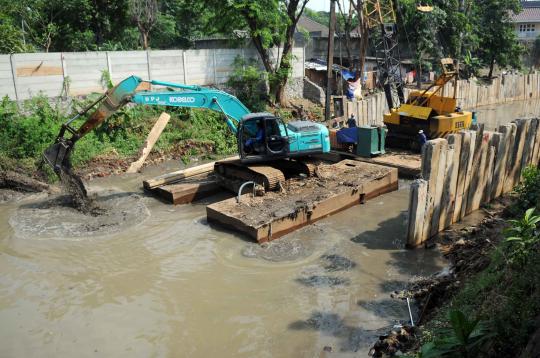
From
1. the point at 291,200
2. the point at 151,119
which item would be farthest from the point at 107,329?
the point at 151,119

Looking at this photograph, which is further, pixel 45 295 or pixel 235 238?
pixel 235 238

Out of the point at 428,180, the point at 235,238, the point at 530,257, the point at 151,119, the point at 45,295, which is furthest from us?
the point at 151,119

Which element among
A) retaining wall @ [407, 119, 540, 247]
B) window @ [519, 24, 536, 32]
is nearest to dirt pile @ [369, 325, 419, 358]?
retaining wall @ [407, 119, 540, 247]

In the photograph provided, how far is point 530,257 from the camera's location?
17.1ft

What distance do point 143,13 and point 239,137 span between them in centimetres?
1837

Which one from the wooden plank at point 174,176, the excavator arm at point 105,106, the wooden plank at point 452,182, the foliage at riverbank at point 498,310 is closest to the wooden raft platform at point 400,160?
the wooden plank at point 452,182

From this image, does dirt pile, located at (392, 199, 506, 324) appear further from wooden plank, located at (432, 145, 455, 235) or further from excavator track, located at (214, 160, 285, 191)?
excavator track, located at (214, 160, 285, 191)

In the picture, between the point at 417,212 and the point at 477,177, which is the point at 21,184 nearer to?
the point at 417,212

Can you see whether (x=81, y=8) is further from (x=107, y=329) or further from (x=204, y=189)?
(x=107, y=329)

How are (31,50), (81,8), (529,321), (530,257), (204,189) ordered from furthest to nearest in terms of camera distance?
A: (81,8) < (31,50) < (204,189) < (530,257) < (529,321)

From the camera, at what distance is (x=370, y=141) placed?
14.5 metres

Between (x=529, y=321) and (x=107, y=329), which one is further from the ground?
(x=529, y=321)

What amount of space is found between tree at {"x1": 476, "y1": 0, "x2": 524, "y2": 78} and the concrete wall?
17895 mm

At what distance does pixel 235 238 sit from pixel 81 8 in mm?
19551
